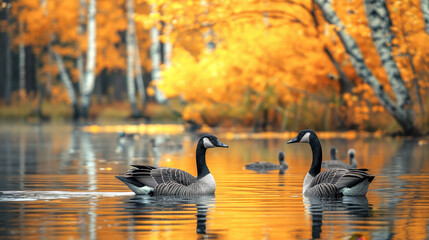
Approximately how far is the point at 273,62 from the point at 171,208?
2261 centimetres

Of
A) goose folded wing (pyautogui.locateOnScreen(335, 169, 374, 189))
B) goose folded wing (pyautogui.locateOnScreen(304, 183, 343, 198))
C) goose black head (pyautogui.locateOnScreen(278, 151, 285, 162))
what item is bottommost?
goose folded wing (pyautogui.locateOnScreen(304, 183, 343, 198))

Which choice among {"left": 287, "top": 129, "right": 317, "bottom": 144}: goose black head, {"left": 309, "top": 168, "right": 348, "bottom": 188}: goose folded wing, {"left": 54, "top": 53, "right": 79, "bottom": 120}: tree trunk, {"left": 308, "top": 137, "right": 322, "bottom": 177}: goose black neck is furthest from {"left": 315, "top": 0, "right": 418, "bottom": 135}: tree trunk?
{"left": 54, "top": 53, "right": 79, "bottom": 120}: tree trunk

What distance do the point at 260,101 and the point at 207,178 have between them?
22.2 m

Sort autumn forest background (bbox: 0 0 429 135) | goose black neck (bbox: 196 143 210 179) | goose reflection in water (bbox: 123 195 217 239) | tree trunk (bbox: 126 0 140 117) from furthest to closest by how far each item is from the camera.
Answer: tree trunk (bbox: 126 0 140 117) < autumn forest background (bbox: 0 0 429 135) < goose black neck (bbox: 196 143 210 179) < goose reflection in water (bbox: 123 195 217 239)

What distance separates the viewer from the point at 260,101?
36156 millimetres

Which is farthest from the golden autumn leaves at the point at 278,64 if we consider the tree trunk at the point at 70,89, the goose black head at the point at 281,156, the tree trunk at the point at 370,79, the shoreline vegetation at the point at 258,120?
the tree trunk at the point at 70,89

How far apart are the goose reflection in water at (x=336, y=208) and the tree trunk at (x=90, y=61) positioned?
129 ft

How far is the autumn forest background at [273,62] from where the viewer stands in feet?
88.2

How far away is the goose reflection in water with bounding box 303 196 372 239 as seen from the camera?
11.0m

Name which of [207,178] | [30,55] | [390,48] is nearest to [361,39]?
[390,48]

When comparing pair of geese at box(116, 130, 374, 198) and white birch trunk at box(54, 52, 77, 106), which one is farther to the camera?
white birch trunk at box(54, 52, 77, 106)

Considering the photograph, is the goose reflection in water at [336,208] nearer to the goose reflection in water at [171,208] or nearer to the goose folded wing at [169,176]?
the goose reflection in water at [171,208]

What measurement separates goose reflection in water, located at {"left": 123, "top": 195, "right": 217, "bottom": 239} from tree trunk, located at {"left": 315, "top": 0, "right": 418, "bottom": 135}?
1388cm

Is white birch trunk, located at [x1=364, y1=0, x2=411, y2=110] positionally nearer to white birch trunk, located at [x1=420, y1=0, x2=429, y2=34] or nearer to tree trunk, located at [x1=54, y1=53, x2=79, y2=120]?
white birch trunk, located at [x1=420, y1=0, x2=429, y2=34]
